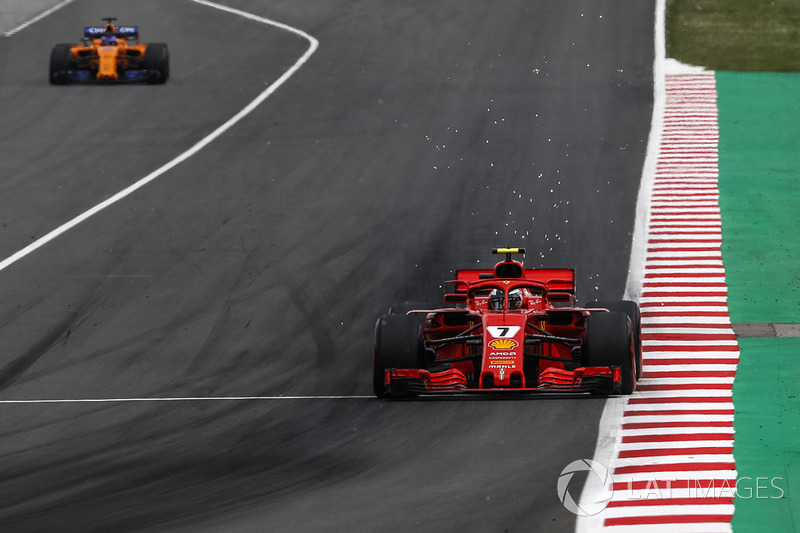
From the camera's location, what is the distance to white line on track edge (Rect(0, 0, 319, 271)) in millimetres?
26156

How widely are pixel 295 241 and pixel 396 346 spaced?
845 centimetres

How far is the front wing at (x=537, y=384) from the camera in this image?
17219 millimetres

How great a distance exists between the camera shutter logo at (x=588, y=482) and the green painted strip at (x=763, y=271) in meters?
1.44

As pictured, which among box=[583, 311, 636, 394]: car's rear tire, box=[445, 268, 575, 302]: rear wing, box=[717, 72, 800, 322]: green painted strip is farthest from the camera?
box=[717, 72, 800, 322]: green painted strip

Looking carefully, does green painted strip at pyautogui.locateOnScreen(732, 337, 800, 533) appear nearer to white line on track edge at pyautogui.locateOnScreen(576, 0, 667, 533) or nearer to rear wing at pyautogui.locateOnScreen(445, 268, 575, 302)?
white line on track edge at pyautogui.locateOnScreen(576, 0, 667, 533)

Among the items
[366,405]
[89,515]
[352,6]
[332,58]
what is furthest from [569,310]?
[352,6]

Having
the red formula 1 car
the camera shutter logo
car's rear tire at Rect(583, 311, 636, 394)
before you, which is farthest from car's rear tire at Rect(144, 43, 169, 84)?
the camera shutter logo

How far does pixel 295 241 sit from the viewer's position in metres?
26.0

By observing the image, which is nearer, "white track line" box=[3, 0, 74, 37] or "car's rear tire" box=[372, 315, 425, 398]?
"car's rear tire" box=[372, 315, 425, 398]

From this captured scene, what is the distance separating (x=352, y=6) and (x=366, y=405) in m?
26.9

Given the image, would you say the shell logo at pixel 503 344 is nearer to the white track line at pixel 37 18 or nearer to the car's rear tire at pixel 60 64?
the car's rear tire at pixel 60 64

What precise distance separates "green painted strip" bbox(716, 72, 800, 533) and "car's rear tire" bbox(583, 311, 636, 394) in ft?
4.87

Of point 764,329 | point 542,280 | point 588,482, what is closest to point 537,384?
point 588,482

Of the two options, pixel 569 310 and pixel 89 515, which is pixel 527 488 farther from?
pixel 89 515
